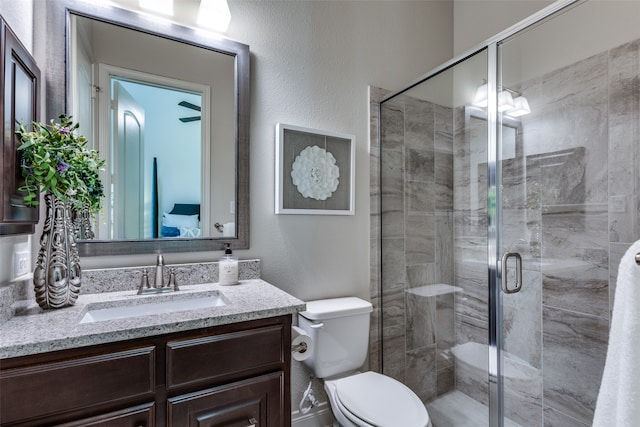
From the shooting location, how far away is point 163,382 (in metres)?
0.92

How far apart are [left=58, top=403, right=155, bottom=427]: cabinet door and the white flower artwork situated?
1148mm

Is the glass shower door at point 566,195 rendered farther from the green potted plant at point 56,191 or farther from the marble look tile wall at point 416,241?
the green potted plant at point 56,191

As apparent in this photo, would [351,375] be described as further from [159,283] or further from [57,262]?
[57,262]

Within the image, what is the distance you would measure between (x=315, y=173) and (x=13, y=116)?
1224 millimetres

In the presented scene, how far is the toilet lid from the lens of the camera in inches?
50.9

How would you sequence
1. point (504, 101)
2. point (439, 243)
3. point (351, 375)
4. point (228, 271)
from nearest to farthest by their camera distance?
point (228, 271) < point (504, 101) < point (351, 375) < point (439, 243)

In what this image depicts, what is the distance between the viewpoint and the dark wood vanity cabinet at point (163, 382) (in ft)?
2.60

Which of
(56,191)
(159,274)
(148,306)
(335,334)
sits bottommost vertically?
(335,334)

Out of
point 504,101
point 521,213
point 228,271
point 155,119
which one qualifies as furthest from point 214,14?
point 521,213

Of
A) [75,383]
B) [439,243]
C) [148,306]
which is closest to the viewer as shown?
[75,383]

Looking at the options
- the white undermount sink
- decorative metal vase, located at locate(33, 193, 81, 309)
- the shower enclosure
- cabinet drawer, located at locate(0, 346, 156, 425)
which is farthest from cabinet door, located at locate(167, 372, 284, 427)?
the shower enclosure

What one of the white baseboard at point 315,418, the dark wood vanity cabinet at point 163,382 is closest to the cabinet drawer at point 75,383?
the dark wood vanity cabinet at point 163,382

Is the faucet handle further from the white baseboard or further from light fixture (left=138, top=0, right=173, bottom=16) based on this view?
light fixture (left=138, top=0, right=173, bottom=16)

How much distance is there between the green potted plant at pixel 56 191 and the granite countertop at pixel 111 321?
74mm
